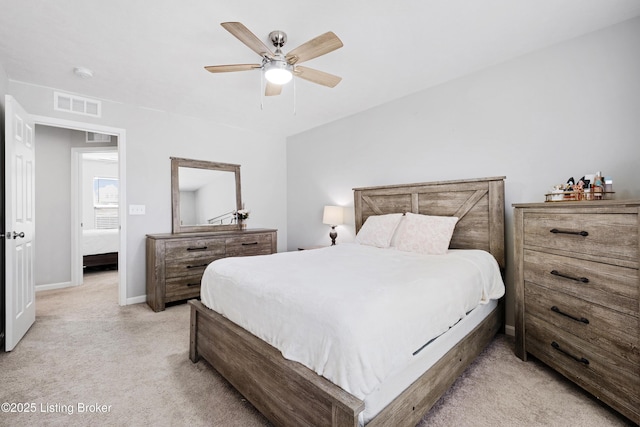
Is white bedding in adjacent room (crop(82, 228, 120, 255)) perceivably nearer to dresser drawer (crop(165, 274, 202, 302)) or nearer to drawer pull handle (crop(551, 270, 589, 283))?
dresser drawer (crop(165, 274, 202, 302))

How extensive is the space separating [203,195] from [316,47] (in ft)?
9.77

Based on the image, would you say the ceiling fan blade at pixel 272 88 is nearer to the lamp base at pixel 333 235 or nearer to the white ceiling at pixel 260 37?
the white ceiling at pixel 260 37

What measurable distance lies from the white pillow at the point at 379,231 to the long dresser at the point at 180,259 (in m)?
1.80

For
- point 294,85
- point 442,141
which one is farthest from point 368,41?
point 442,141

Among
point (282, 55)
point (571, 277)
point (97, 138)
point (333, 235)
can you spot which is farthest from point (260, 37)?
point (97, 138)

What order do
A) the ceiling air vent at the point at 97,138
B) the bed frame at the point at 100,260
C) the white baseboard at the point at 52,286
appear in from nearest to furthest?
1. the white baseboard at the point at 52,286
2. the ceiling air vent at the point at 97,138
3. the bed frame at the point at 100,260

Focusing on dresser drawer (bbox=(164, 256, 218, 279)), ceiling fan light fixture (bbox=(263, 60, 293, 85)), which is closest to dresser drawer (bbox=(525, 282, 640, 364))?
ceiling fan light fixture (bbox=(263, 60, 293, 85))

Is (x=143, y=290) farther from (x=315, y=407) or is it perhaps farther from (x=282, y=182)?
(x=315, y=407)

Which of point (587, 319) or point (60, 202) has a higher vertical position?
point (60, 202)

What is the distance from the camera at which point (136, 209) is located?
3609mm

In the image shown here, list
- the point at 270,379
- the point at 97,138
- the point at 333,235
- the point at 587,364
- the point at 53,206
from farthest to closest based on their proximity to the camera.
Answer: the point at 97,138, the point at 53,206, the point at 333,235, the point at 587,364, the point at 270,379

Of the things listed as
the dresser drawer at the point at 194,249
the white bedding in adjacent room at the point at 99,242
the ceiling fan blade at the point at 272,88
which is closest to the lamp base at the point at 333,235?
the dresser drawer at the point at 194,249

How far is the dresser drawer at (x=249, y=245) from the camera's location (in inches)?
152

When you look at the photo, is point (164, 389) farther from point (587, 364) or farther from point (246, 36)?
point (587, 364)
